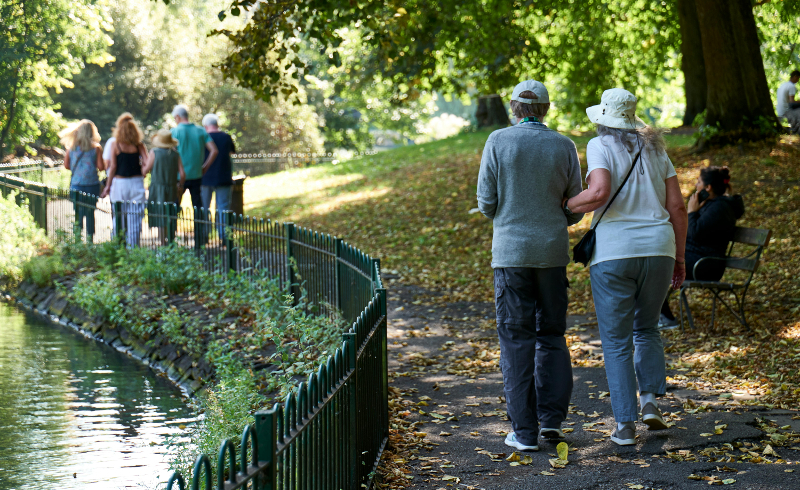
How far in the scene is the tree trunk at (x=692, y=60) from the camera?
16438 mm

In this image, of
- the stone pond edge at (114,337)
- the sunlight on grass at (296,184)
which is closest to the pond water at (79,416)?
the stone pond edge at (114,337)

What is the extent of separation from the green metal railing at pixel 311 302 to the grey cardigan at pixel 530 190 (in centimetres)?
86

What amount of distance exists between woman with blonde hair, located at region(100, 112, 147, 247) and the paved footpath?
588 cm

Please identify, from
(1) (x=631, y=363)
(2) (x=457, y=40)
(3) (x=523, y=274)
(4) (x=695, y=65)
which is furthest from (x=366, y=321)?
(4) (x=695, y=65)

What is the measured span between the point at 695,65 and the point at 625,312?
1440cm

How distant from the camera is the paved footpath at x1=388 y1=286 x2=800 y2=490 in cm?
428

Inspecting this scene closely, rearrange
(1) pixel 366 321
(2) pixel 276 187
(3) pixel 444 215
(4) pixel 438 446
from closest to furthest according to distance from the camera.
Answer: (1) pixel 366 321
(4) pixel 438 446
(3) pixel 444 215
(2) pixel 276 187

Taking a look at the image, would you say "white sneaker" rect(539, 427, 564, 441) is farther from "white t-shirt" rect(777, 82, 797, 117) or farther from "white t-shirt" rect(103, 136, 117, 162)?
"white t-shirt" rect(777, 82, 797, 117)

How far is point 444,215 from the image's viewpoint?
1524cm

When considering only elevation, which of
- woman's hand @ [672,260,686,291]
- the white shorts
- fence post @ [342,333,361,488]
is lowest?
fence post @ [342,333,361,488]

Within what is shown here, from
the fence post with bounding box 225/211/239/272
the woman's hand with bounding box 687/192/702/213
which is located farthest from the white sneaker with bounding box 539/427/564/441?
the fence post with bounding box 225/211/239/272

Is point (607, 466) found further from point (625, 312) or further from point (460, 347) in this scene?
point (460, 347)

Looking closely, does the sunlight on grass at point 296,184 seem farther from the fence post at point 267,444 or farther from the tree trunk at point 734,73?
the fence post at point 267,444

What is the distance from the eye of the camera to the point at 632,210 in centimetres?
465
